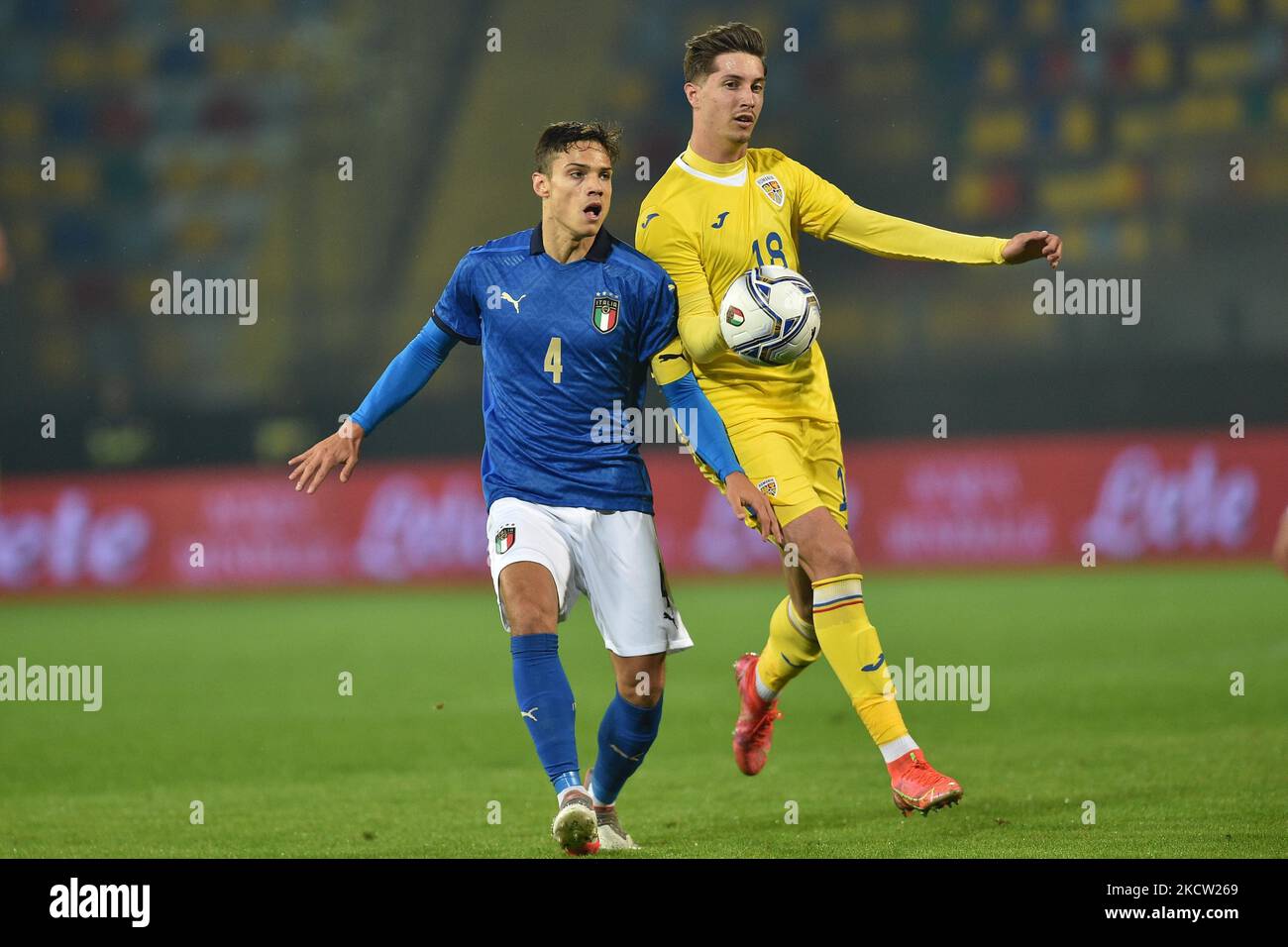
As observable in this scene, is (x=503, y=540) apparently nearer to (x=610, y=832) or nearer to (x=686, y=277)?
(x=610, y=832)

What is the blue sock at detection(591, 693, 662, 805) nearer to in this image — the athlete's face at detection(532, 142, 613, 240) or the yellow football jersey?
the yellow football jersey

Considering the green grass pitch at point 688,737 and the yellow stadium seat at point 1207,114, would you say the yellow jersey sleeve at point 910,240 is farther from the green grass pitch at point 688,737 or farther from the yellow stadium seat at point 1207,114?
the yellow stadium seat at point 1207,114

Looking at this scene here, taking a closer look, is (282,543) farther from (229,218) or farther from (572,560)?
(572,560)

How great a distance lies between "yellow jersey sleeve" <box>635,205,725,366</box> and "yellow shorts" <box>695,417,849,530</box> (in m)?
0.42

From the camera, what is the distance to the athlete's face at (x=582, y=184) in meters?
5.25

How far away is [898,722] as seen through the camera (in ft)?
17.8

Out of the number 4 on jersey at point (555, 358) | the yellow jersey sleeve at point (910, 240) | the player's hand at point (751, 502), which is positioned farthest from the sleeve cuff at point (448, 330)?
the yellow jersey sleeve at point (910, 240)

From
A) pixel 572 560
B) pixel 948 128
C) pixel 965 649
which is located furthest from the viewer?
pixel 948 128

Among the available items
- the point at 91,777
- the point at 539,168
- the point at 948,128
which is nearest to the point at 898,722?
the point at 539,168

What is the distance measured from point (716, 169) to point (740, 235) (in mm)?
275

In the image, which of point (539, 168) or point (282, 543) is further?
point (282, 543)

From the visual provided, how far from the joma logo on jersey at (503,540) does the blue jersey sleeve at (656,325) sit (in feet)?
2.40

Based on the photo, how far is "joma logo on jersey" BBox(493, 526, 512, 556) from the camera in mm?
5168

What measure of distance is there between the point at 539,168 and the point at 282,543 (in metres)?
11.3
